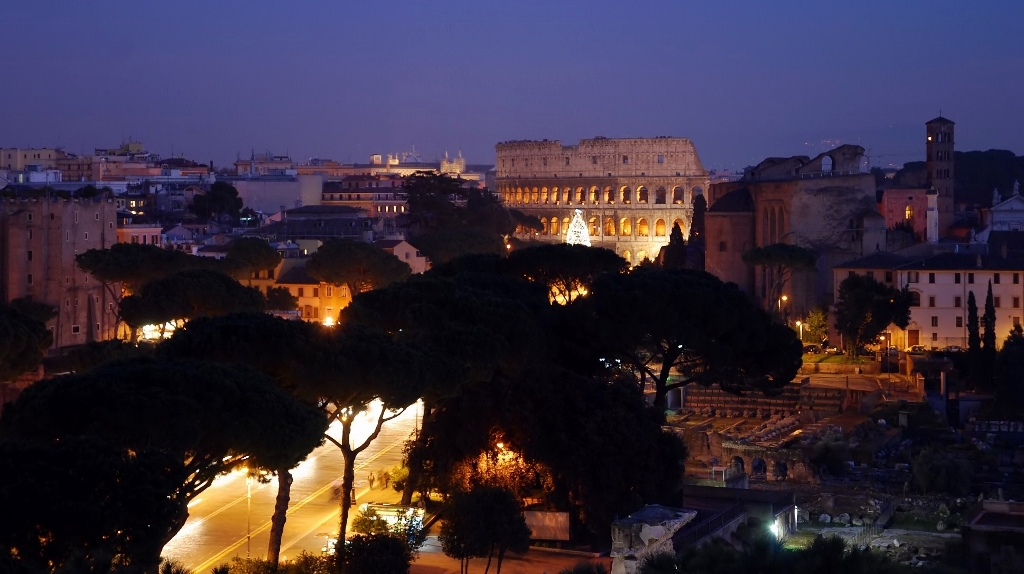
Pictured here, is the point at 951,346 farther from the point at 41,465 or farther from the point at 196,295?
the point at 41,465

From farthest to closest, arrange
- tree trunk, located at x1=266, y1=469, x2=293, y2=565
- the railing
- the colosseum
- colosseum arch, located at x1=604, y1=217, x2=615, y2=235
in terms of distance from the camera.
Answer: colosseum arch, located at x1=604, y1=217, x2=615, y2=235 → the colosseum → the railing → tree trunk, located at x1=266, y1=469, x2=293, y2=565

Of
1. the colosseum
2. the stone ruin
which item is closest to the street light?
the stone ruin

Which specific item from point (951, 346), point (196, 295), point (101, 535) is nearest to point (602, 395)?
point (101, 535)

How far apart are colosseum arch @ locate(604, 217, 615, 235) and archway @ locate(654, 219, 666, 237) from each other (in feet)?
6.74

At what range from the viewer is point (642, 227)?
68.1 m

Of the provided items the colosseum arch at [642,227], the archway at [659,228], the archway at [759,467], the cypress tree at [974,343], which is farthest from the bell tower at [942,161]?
the archway at [759,467]

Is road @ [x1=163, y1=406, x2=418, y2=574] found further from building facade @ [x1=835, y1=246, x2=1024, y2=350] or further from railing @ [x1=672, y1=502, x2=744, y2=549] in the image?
building facade @ [x1=835, y1=246, x2=1024, y2=350]

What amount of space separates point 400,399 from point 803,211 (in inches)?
992

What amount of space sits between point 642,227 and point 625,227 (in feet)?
2.54

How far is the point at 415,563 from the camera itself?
16734 mm

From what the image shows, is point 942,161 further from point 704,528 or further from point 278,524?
point 278,524

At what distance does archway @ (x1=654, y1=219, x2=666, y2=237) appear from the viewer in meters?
67.3

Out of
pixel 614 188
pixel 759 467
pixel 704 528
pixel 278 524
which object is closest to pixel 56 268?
pixel 759 467

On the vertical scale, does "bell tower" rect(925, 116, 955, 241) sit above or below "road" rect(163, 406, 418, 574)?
above
